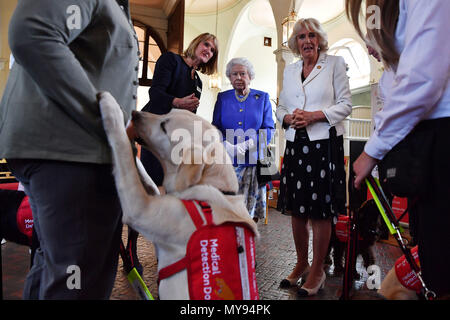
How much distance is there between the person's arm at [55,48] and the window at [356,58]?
15887 mm

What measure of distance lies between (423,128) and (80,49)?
122 centimetres

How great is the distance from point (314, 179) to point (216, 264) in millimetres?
1568

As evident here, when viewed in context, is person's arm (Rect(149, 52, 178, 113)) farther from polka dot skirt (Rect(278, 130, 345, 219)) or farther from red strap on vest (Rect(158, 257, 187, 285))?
red strap on vest (Rect(158, 257, 187, 285))

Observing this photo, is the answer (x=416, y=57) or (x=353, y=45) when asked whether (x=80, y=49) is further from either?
(x=353, y=45)

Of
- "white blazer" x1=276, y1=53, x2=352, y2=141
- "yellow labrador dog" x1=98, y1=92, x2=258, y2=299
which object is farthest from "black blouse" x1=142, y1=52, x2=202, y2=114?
"yellow labrador dog" x1=98, y1=92, x2=258, y2=299

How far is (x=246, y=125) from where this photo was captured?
10.2 feet

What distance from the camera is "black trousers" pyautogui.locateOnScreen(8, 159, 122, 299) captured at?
101cm

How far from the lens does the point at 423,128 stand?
39.7 inches

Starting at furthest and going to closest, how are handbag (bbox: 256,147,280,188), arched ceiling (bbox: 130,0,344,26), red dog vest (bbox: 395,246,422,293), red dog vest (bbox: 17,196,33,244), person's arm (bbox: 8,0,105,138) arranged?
arched ceiling (bbox: 130,0,344,26)
handbag (bbox: 256,147,280,188)
red dog vest (bbox: 17,196,33,244)
red dog vest (bbox: 395,246,422,293)
person's arm (bbox: 8,0,105,138)

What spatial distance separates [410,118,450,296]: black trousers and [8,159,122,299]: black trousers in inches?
43.5

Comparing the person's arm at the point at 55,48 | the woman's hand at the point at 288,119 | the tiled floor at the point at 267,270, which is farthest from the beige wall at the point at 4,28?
the person's arm at the point at 55,48

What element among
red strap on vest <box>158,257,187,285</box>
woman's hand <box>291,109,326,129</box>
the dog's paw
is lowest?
red strap on vest <box>158,257,187,285</box>

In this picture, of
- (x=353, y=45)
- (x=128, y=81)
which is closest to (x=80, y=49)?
(x=128, y=81)

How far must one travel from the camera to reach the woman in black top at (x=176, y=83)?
8.08 ft
